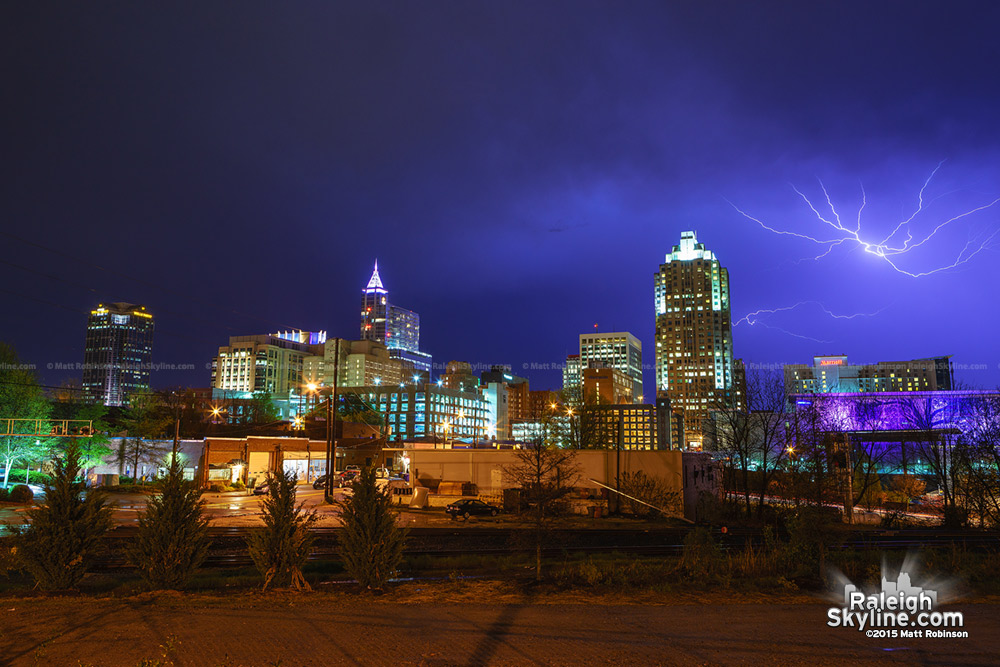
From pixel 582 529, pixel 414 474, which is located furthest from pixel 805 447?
pixel 414 474

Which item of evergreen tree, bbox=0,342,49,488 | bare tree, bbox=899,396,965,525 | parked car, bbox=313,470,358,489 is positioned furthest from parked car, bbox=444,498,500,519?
evergreen tree, bbox=0,342,49,488

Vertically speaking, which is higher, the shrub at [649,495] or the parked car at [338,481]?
the shrub at [649,495]

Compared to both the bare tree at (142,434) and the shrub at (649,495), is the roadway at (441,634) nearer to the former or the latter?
the shrub at (649,495)

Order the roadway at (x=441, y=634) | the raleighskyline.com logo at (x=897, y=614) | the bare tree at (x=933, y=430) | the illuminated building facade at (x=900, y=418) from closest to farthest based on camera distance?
1. the roadway at (x=441, y=634)
2. the raleighskyline.com logo at (x=897, y=614)
3. the bare tree at (x=933, y=430)
4. the illuminated building facade at (x=900, y=418)

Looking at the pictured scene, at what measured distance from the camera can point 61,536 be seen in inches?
482

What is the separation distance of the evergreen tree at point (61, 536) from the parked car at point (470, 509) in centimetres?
2216

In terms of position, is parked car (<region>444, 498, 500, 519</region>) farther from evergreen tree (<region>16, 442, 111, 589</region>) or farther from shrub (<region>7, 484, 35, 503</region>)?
shrub (<region>7, 484, 35, 503</region>)

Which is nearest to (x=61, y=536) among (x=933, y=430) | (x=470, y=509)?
(x=470, y=509)

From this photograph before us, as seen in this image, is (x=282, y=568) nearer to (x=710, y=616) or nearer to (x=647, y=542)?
(x=710, y=616)

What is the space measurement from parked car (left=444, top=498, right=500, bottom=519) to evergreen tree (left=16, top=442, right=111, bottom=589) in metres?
22.2

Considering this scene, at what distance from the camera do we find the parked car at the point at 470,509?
33500mm

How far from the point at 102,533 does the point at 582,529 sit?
2063 centimetres

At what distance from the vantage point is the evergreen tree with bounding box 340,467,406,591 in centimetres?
1248

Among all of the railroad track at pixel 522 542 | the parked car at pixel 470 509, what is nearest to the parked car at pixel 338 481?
the parked car at pixel 470 509
